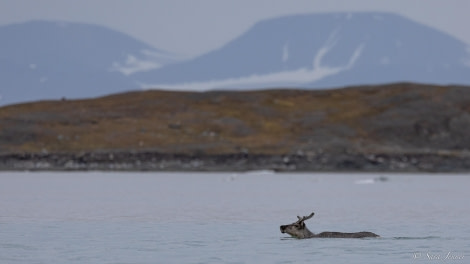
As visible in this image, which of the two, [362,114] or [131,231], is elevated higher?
[362,114]

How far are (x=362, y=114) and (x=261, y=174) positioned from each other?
29790 millimetres

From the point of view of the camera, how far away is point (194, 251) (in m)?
24.7

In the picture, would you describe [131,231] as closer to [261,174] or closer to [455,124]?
[261,174]

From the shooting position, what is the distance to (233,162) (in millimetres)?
86000

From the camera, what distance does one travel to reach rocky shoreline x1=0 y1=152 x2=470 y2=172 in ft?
275

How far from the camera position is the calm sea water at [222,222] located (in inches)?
950

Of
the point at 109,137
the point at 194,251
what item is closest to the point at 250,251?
the point at 194,251

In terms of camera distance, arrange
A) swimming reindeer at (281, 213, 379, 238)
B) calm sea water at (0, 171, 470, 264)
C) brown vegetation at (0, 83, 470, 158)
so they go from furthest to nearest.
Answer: brown vegetation at (0, 83, 470, 158)
swimming reindeer at (281, 213, 379, 238)
calm sea water at (0, 171, 470, 264)

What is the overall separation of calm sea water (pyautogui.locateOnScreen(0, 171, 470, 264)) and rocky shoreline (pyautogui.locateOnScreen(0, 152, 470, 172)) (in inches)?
885
